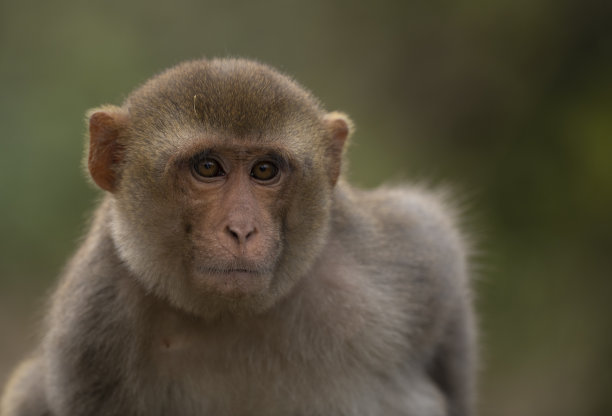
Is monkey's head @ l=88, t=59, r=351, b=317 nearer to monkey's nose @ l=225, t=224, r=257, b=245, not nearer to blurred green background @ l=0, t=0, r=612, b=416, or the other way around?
monkey's nose @ l=225, t=224, r=257, b=245

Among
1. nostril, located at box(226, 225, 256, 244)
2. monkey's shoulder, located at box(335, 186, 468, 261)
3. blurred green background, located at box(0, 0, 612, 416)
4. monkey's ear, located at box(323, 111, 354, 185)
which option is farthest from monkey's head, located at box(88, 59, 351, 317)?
blurred green background, located at box(0, 0, 612, 416)

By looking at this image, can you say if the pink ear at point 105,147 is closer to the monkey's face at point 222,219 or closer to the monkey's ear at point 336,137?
the monkey's face at point 222,219

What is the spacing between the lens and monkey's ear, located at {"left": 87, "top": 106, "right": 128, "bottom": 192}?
5.64m

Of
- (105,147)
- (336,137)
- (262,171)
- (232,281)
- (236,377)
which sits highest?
(336,137)

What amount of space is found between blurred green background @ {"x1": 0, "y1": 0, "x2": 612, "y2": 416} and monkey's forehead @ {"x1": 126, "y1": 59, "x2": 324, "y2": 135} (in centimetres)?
464

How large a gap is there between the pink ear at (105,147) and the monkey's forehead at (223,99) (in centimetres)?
14

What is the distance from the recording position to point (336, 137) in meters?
6.08

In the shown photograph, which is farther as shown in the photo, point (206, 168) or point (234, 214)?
point (206, 168)

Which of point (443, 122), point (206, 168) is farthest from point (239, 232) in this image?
point (443, 122)

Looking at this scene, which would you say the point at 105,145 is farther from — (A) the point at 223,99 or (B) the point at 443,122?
(B) the point at 443,122

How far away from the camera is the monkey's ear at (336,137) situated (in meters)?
5.97

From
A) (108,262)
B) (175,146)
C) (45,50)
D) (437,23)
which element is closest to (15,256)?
(45,50)

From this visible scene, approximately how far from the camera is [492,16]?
478 inches

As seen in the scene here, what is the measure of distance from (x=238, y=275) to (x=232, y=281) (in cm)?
5
